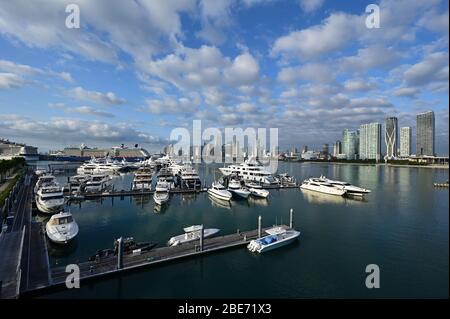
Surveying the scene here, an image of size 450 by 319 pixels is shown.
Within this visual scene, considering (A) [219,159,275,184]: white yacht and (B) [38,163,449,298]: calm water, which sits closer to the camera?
(B) [38,163,449,298]: calm water

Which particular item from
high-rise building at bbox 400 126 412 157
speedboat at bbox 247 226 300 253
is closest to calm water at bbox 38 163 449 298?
speedboat at bbox 247 226 300 253

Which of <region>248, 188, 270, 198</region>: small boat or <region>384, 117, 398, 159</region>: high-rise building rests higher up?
<region>384, 117, 398, 159</region>: high-rise building

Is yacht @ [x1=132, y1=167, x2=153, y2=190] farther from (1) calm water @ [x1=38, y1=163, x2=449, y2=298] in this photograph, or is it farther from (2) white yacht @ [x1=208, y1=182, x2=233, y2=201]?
(2) white yacht @ [x1=208, y1=182, x2=233, y2=201]

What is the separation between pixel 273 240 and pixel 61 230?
1700 cm

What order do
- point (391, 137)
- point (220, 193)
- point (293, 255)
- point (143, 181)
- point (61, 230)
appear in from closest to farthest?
point (293, 255) < point (61, 230) < point (220, 193) < point (143, 181) < point (391, 137)

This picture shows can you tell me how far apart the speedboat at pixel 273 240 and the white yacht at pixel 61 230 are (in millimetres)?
14282

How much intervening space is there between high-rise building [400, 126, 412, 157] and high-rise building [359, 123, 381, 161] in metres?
22.8

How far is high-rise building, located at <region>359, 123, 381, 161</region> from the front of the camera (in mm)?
173750

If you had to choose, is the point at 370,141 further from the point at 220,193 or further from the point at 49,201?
the point at 49,201

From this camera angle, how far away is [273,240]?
19.2 m

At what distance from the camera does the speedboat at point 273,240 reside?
18.4m

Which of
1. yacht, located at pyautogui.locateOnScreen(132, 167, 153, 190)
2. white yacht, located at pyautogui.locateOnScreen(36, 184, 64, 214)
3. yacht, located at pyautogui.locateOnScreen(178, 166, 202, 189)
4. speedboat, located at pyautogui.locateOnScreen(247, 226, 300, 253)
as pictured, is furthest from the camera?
yacht, located at pyautogui.locateOnScreen(178, 166, 202, 189)

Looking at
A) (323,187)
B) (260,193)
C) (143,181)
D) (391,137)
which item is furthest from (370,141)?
(143,181)
